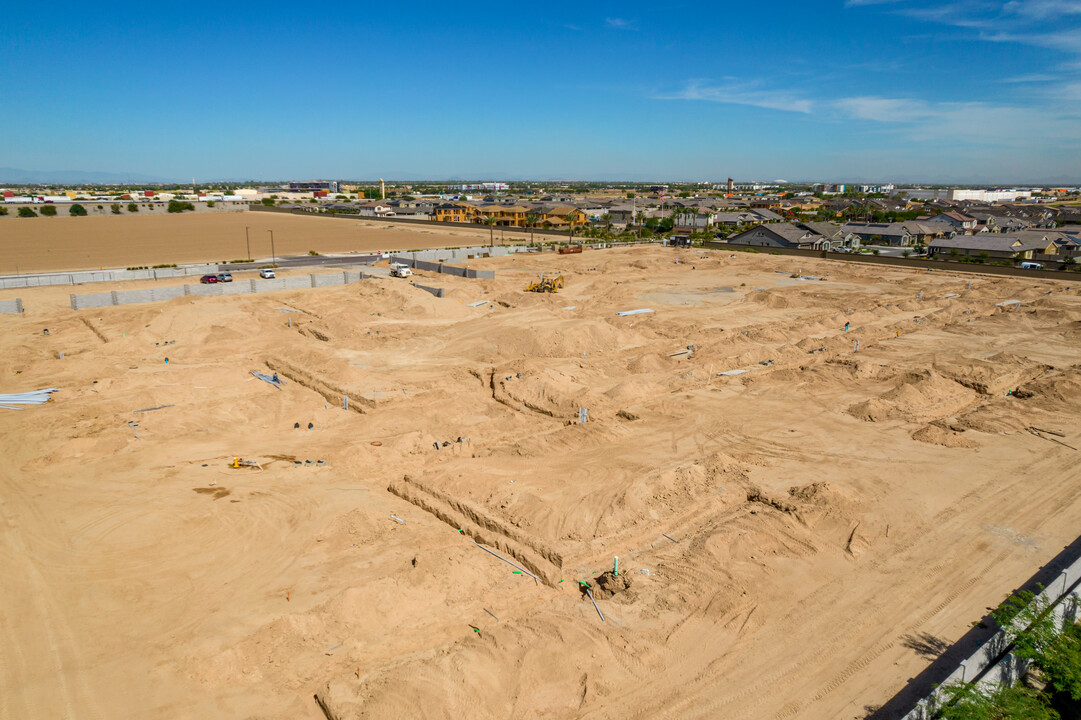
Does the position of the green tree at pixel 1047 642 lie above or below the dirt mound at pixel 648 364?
below

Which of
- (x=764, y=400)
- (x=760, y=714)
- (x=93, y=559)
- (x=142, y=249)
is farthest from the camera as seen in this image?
(x=142, y=249)

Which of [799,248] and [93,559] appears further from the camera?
[799,248]

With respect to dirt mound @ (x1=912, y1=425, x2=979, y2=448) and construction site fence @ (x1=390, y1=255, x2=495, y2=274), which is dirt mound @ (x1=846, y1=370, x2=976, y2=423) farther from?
construction site fence @ (x1=390, y1=255, x2=495, y2=274)

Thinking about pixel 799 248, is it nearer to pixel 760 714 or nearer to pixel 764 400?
pixel 764 400

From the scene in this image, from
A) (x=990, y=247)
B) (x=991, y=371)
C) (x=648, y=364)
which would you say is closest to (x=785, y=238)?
(x=990, y=247)

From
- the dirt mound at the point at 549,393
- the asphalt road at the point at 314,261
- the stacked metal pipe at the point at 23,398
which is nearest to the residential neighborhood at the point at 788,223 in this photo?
the asphalt road at the point at 314,261

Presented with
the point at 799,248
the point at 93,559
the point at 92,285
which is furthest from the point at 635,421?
the point at 799,248

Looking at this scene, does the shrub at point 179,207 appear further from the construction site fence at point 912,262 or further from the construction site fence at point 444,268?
the construction site fence at point 912,262
